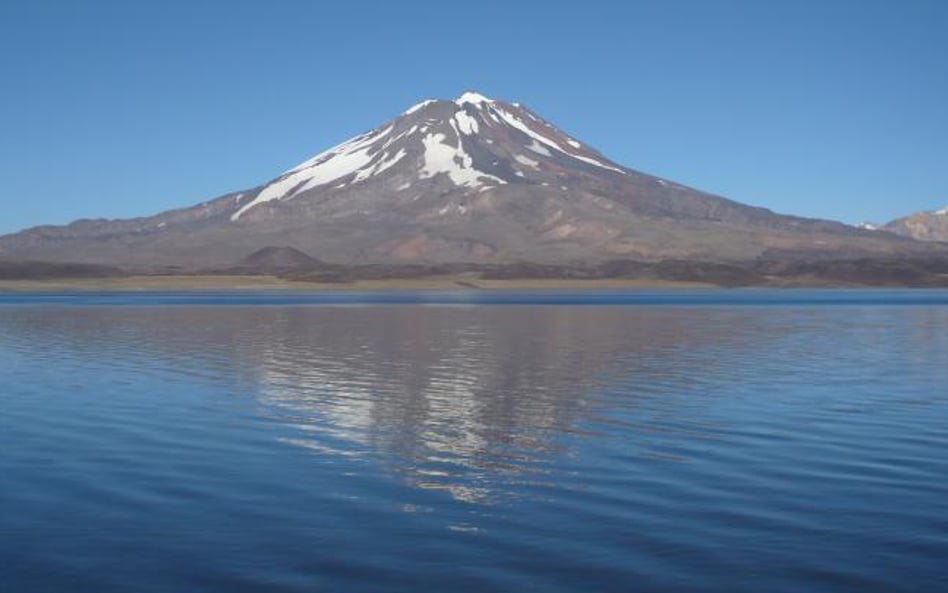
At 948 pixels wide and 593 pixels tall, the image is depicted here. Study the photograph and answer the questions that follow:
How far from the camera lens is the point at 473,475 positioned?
1398 cm

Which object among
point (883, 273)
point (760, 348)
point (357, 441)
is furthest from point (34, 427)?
point (883, 273)

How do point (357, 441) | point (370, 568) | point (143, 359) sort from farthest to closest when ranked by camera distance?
point (143, 359), point (357, 441), point (370, 568)

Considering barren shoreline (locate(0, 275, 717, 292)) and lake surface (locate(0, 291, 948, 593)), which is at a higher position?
barren shoreline (locate(0, 275, 717, 292))

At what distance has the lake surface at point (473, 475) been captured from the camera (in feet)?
32.1

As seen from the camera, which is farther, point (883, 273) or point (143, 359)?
point (883, 273)

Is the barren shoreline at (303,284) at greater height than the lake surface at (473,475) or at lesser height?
greater

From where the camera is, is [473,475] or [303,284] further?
[303,284]

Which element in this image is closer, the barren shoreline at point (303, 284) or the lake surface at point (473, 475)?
the lake surface at point (473, 475)

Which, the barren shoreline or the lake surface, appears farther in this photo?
the barren shoreline

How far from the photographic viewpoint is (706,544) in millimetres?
10539

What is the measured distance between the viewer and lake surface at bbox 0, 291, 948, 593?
32.1 feet

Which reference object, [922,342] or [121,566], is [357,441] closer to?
[121,566]

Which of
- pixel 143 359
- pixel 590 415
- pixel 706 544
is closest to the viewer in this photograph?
pixel 706 544

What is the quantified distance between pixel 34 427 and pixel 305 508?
26.3ft
